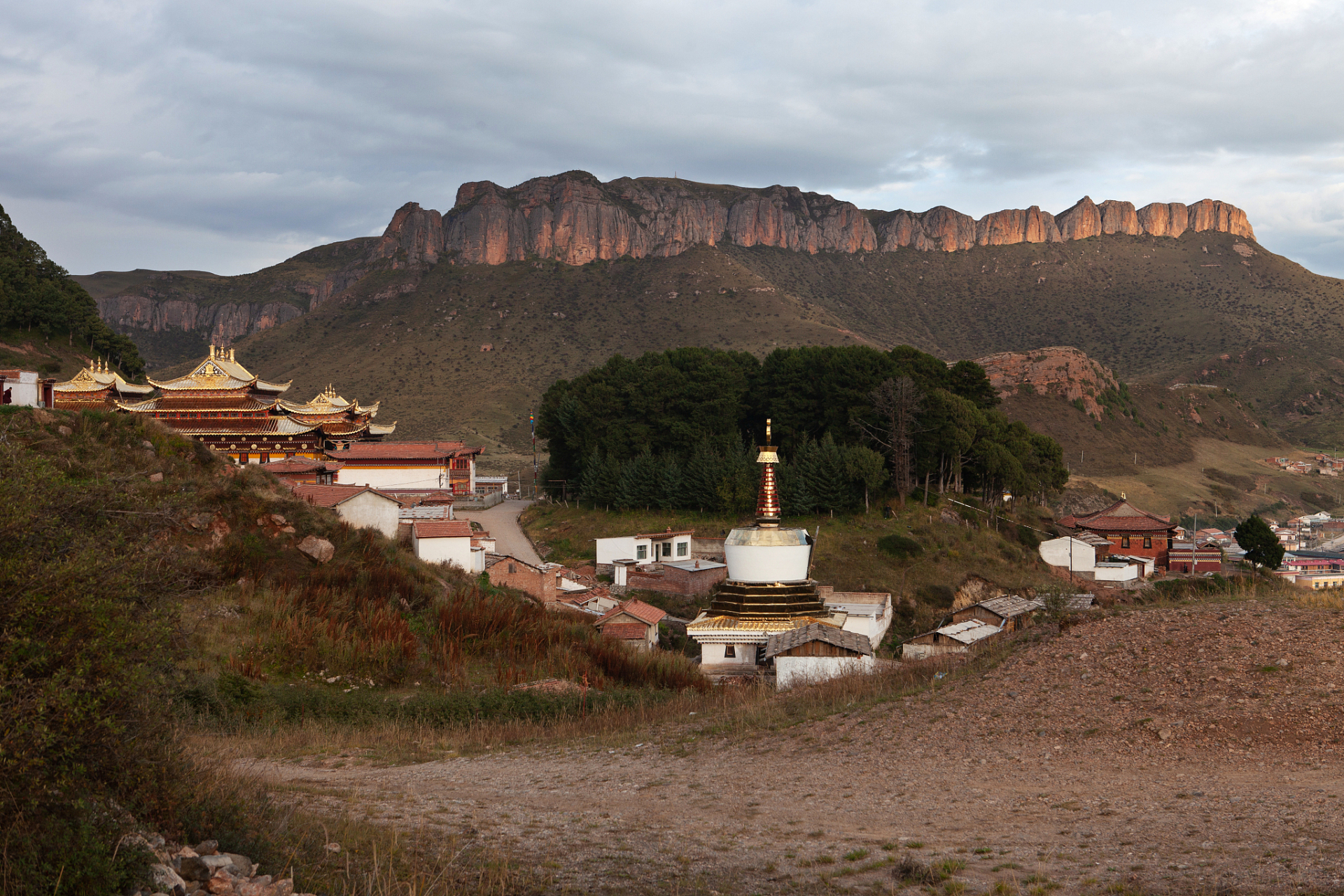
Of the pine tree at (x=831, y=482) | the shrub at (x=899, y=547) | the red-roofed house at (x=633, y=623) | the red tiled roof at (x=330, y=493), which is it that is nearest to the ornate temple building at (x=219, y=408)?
the red tiled roof at (x=330, y=493)

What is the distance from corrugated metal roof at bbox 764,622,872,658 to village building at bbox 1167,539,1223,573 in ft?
131

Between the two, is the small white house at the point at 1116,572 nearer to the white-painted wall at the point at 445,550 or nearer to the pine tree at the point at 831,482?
the pine tree at the point at 831,482

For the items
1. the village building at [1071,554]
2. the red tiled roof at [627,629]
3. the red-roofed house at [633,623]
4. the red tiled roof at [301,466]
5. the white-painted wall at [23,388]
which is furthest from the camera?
the village building at [1071,554]

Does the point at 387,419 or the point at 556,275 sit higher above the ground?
the point at 556,275

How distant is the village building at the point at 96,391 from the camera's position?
46.7m

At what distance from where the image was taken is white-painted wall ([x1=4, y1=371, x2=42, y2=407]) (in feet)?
101

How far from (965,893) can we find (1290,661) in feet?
21.3

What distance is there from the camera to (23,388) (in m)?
31.5

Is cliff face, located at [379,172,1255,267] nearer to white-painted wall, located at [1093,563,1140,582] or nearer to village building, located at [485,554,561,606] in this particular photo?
white-painted wall, located at [1093,563,1140,582]

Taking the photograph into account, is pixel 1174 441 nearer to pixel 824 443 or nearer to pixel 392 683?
pixel 824 443

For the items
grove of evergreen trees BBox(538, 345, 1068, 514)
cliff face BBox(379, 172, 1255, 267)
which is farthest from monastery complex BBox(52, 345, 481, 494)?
cliff face BBox(379, 172, 1255, 267)

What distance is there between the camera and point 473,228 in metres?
172

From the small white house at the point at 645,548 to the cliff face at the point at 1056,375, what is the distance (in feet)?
226

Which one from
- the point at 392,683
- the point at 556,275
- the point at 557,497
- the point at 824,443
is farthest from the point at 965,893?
the point at 556,275
